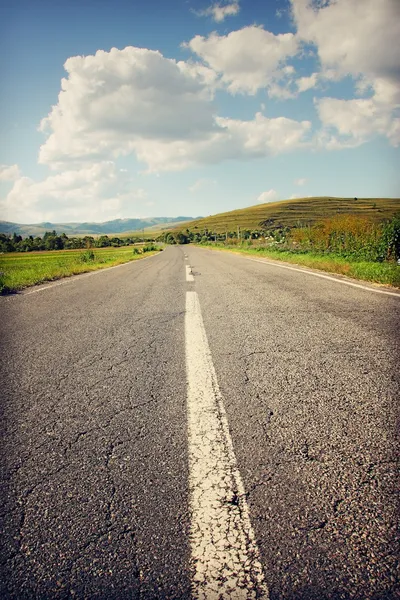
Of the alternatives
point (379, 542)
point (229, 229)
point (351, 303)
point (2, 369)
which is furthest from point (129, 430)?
point (229, 229)

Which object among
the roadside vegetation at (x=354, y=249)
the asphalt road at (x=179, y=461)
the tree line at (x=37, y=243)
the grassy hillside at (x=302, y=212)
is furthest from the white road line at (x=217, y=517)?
the grassy hillside at (x=302, y=212)

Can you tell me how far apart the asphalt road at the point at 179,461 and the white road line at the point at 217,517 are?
2cm

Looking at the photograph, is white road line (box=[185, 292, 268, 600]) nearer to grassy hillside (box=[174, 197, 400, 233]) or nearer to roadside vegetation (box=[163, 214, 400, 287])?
roadside vegetation (box=[163, 214, 400, 287])

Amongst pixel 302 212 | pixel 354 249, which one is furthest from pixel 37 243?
pixel 302 212

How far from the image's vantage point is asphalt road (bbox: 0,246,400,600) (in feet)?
3.42

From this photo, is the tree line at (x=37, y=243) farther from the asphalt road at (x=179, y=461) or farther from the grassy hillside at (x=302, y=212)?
the grassy hillside at (x=302, y=212)

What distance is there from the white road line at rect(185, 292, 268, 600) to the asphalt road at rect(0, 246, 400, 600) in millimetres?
24

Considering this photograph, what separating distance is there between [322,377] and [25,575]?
2.13 metres

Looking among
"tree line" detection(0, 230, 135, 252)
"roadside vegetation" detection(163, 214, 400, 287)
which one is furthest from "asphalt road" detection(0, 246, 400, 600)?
"tree line" detection(0, 230, 135, 252)

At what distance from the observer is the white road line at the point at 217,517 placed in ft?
3.26

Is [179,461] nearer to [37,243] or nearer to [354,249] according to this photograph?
[354,249]

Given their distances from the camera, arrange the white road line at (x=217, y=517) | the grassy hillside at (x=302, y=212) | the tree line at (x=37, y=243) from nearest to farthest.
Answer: the white road line at (x=217, y=517) → the tree line at (x=37, y=243) → the grassy hillside at (x=302, y=212)

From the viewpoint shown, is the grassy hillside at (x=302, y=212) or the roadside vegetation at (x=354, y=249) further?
the grassy hillside at (x=302, y=212)

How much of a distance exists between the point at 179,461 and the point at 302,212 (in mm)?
134753
